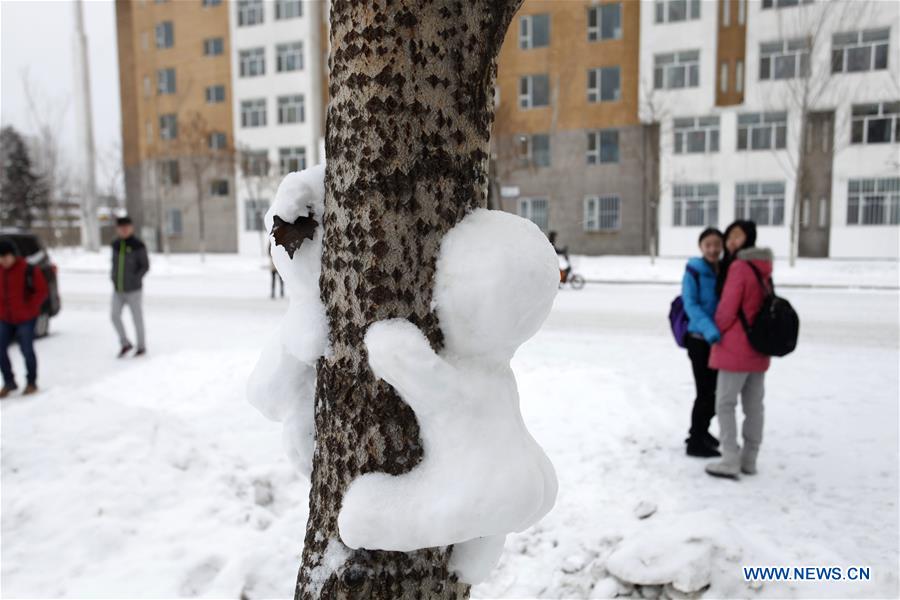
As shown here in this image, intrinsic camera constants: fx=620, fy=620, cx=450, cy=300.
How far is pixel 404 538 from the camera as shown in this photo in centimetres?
154

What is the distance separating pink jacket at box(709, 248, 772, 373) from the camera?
4.20 meters

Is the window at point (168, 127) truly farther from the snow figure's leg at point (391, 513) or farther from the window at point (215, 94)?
the snow figure's leg at point (391, 513)

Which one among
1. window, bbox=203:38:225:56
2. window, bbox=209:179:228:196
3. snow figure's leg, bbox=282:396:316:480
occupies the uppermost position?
window, bbox=203:38:225:56

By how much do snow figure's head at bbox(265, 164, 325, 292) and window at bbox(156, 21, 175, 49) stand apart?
127 ft

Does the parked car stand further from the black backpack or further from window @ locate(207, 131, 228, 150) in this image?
window @ locate(207, 131, 228, 150)

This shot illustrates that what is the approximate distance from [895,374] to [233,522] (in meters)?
7.20

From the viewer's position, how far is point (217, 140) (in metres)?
34.1

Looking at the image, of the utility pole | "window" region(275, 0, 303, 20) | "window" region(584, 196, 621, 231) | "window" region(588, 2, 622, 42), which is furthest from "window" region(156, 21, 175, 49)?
"window" region(584, 196, 621, 231)

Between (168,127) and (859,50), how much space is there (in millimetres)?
33685

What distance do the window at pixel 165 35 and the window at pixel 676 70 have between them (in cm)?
2604

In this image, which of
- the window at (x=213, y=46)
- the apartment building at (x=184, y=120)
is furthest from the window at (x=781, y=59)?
the window at (x=213, y=46)

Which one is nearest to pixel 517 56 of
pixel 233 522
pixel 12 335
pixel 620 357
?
pixel 620 357

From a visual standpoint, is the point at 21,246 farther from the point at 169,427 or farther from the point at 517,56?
the point at 517,56

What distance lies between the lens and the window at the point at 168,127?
35.0 m
